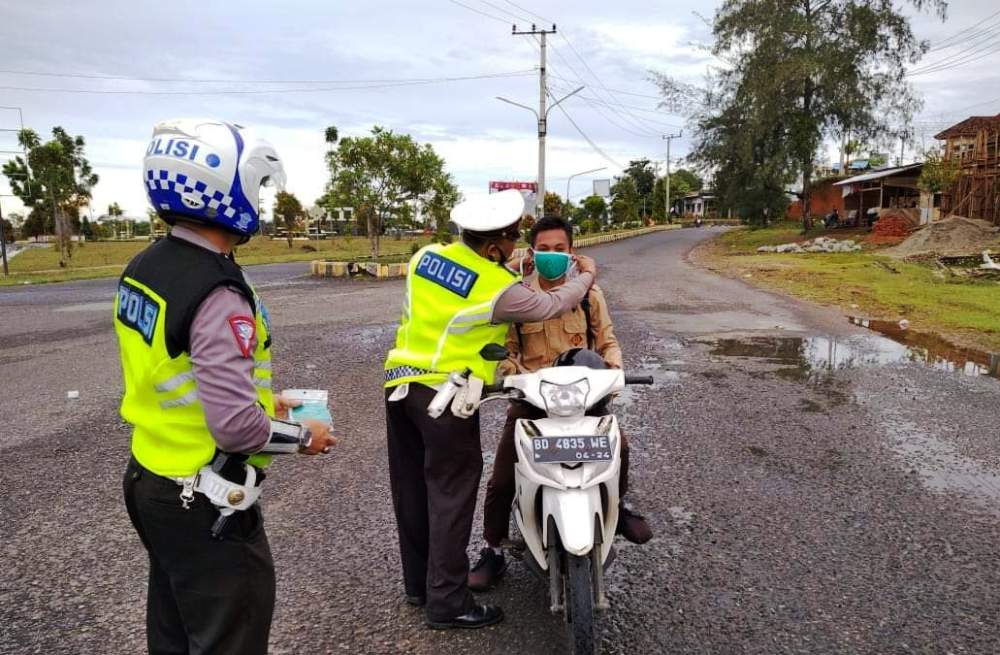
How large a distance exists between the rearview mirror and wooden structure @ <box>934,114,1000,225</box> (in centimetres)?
3154

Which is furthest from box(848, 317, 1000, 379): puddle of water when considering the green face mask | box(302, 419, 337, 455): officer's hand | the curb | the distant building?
the distant building

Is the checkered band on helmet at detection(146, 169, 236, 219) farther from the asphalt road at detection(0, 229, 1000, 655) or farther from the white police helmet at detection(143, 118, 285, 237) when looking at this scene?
the asphalt road at detection(0, 229, 1000, 655)

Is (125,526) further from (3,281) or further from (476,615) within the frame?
(3,281)

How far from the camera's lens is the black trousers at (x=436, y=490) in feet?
9.03

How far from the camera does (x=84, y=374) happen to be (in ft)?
25.2

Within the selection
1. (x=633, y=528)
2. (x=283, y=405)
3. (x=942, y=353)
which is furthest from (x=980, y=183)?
(x=283, y=405)

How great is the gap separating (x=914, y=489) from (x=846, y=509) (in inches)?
26.2

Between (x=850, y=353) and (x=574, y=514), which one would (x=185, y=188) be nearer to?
(x=574, y=514)

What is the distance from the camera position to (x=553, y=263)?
3230 millimetres

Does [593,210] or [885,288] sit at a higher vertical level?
[593,210]

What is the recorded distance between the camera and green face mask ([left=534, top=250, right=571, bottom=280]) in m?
3.23

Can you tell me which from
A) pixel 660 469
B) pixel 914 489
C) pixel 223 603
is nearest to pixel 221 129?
pixel 223 603

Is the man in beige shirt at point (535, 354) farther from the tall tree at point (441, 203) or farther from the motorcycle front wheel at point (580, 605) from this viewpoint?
the tall tree at point (441, 203)

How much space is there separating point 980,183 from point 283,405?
34.5 metres
